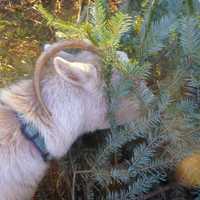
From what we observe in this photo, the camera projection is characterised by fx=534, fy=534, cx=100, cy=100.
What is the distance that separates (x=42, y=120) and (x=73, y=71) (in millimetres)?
388

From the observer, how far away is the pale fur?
135 inches

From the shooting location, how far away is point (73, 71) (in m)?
3.29

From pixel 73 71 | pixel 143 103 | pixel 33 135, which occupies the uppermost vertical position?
pixel 73 71

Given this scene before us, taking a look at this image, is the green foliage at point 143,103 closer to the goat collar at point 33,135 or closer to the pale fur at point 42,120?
the pale fur at point 42,120

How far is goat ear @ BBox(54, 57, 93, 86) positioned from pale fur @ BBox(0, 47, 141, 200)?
66mm

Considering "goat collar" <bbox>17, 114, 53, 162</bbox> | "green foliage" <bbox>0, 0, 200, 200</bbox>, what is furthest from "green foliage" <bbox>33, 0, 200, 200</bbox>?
"goat collar" <bbox>17, 114, 53, 162</bbox>

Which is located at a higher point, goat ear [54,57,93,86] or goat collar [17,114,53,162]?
goat ear [54,57,93,86]

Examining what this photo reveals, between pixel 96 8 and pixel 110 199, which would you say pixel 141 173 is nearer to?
pixel 110 199

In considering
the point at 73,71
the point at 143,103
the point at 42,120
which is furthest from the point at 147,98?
the point at 42,120

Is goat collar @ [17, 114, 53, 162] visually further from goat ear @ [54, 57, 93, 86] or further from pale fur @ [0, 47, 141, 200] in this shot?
goat ear @ [54, 57, 93, 86]

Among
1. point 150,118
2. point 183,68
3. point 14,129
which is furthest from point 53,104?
point 183,68

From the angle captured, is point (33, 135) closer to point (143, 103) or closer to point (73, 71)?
point (73, 71)

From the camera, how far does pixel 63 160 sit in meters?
3.73

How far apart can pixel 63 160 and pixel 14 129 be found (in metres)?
0.44
